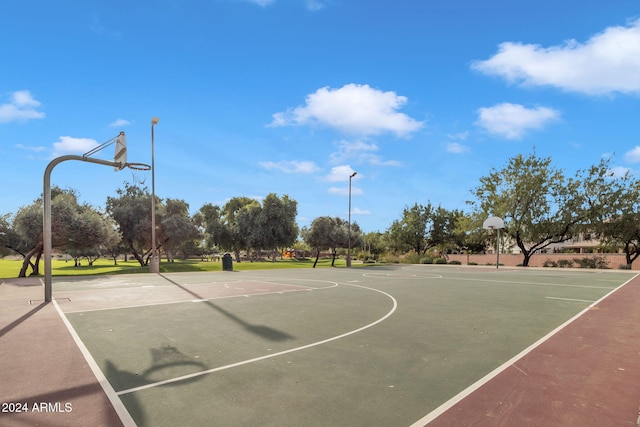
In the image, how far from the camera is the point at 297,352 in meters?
6.41

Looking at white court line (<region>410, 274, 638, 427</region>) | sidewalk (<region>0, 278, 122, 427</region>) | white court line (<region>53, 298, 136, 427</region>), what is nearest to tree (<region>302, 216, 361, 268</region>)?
sidewalk (<region>0, 278, 122, 427</region>)

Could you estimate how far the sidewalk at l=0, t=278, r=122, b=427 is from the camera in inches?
155

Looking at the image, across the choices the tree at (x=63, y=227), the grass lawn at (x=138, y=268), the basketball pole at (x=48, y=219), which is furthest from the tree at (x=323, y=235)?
the basketball pole at (x=48, y=219)

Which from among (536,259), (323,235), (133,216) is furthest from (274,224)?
(536,259)

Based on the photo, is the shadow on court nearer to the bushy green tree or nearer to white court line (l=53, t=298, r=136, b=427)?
white court line (l=53, t=298, r=136, b=427)

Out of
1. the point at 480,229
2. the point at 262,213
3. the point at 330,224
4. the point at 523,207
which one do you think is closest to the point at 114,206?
the point at 262,213

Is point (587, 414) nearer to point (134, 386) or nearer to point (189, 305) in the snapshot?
point (134, 386)

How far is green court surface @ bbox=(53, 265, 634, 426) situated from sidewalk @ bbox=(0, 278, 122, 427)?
0.28 meters

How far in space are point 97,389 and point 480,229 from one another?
47807mm

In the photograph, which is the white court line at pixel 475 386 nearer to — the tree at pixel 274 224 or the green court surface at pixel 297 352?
the green court surface at pixel 297 352

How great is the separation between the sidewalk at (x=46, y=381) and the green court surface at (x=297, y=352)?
0.28m

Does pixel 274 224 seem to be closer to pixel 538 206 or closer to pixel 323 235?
pixel 323 235

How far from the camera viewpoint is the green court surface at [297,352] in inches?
166

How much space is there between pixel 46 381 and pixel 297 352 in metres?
3.60
